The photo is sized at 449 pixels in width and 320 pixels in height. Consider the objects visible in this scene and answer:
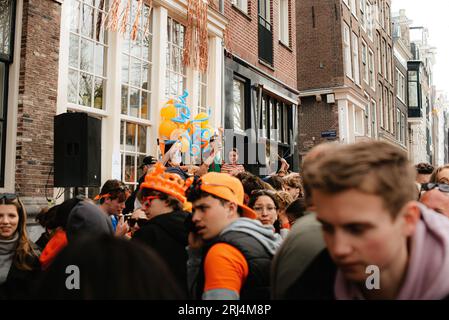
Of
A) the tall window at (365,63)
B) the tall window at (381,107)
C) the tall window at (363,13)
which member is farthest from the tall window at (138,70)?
the tall window at (381,107)

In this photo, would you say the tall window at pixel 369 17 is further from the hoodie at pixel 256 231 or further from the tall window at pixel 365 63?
the hoodie at pixel 256 231

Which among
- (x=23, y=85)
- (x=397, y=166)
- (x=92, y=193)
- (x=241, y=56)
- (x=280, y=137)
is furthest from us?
(x=280, y=137)

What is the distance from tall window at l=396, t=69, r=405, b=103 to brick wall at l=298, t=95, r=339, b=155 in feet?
48.3

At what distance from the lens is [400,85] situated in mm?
33906

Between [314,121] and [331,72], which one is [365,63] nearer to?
[331,72]

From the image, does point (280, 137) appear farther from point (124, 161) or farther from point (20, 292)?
point (20, 292)

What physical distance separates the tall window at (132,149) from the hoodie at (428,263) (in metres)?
6.78

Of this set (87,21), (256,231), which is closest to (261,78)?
(87,21)

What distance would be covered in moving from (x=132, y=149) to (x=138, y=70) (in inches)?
59.8

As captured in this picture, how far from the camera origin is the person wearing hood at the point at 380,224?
131cm

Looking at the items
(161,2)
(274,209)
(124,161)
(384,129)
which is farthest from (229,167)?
(384,129)
